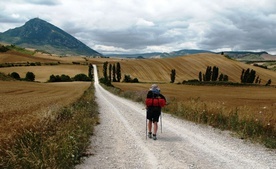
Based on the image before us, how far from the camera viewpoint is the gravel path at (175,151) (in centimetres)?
975

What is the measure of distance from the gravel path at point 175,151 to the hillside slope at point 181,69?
124308mm

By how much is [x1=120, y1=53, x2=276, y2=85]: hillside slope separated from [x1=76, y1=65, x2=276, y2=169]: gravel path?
4894 inches

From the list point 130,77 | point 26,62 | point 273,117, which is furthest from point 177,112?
point 26,62

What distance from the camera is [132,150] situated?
38.3 feet

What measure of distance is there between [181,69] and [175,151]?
153 m

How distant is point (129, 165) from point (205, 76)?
14161 cm

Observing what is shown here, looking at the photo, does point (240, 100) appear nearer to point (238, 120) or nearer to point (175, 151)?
point (238, 120)

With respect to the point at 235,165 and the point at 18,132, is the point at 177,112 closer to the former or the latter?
the point at 235,165

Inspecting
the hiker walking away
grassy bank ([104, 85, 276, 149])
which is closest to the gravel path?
grassy bank ([104, 85, 276, 149])

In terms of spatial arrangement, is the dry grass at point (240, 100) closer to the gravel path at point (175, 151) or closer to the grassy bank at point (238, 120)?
the grassy bank at point (238, 120)

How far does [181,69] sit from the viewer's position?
163125mm

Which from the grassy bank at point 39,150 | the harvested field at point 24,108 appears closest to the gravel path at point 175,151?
the grassy bank at point 39,150

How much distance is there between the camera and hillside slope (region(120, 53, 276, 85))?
149 meters

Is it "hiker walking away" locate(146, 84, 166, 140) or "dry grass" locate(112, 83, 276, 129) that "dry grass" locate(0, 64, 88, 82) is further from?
"hiker walking away" locate(146, 84, 166, 140)
